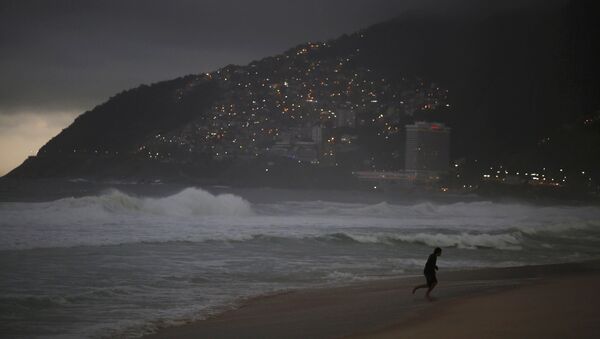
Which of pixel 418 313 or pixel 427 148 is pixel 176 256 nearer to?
pixel 418 313

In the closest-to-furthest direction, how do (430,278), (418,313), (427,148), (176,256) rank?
(418,313) → (430,278) → (176,256) → (427,148)

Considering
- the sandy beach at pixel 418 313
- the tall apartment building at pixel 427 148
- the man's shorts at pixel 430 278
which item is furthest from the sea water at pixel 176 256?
the tall apartment building at pixel 427 148

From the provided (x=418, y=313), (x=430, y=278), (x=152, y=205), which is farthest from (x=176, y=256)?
(x=152, y=205)

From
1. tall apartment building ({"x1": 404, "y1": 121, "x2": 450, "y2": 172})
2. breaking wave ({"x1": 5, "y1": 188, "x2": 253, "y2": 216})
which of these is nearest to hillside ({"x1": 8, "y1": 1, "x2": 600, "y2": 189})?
tall apartment building ({"x1": 404, "y1": 121, "x2": 450, "y2": 172})

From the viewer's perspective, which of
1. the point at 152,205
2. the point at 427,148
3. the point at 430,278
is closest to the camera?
the point at 430,278

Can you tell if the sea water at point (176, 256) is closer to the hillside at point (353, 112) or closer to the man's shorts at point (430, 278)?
the man's shorts at point (430, 278)

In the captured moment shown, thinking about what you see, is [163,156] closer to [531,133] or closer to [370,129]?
[370,129]
